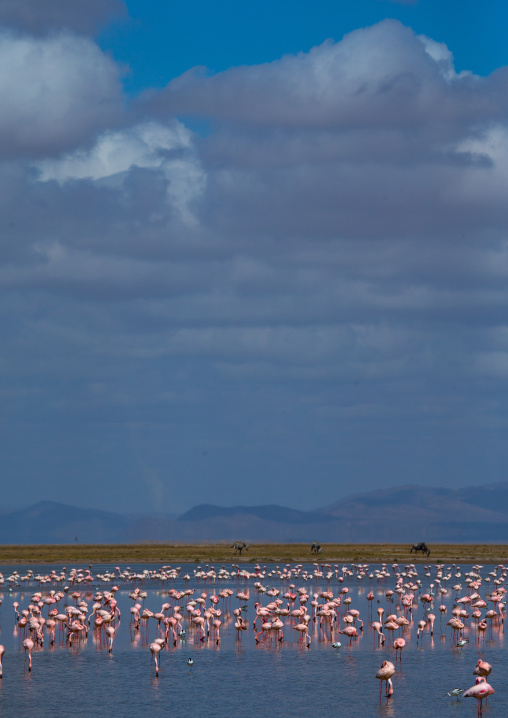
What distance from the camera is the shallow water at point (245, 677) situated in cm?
2405

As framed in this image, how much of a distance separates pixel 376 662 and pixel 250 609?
48.3 ft

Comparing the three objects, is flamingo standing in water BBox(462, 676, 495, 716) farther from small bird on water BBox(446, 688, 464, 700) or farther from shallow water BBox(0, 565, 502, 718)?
small bird on water BBox(446, 688, 464, 700)

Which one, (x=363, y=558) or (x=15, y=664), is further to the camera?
(x=363, y=558)

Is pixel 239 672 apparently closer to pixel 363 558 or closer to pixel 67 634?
pixel 67 634

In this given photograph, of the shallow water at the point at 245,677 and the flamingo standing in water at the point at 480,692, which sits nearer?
the flamingo standing in water at the point at 480,692

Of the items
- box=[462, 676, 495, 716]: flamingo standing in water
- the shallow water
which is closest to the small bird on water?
the shallow water

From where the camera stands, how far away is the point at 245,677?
2741cm

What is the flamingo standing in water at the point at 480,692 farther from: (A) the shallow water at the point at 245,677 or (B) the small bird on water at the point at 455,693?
(B) the small bird on water at the point at 455,693

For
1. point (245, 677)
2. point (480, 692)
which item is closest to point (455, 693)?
point (480, 692)

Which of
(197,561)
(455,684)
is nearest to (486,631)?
(455,684)

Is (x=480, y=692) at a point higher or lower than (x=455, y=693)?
higher

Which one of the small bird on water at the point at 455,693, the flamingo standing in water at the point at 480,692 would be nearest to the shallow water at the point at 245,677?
the small bird on water at the point at 455,693

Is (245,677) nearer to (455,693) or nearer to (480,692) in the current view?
(455,693)

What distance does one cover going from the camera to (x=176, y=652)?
31.7 meters
